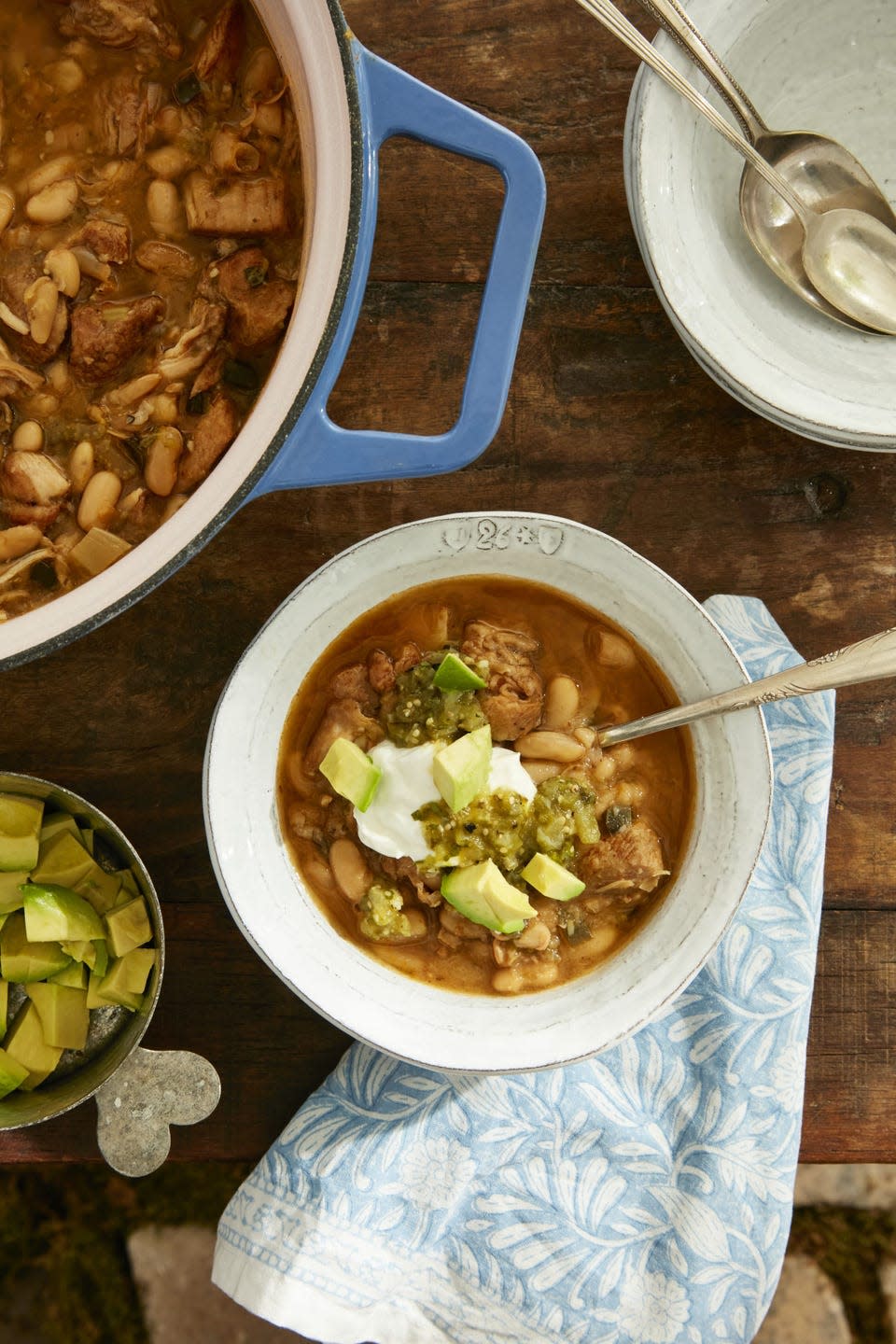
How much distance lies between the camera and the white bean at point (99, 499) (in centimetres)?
170

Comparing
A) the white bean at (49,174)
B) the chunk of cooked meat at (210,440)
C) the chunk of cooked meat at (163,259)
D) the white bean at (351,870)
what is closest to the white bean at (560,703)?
the white bean at (351,870)

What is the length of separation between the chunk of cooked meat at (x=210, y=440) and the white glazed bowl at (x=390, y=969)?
10.1 inches

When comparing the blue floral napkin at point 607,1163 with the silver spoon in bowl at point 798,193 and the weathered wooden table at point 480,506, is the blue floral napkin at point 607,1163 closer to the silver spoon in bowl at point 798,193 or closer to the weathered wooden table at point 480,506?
the weathered wooden table at point 480,506

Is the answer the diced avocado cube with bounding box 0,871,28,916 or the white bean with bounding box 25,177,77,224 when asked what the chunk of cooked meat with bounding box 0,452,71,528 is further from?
the diced avocado cube with bounding box 0,871,28,916

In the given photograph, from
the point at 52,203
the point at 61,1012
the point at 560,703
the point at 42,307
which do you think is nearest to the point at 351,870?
the point at 560,703

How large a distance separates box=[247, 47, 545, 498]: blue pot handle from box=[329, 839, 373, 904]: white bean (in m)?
0.68

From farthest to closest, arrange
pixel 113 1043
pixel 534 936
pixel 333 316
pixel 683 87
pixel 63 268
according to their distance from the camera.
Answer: pixel 113 1043 < pixel 534 936 < pixel 683 87 < pixel 63 268 < pixel 333 316

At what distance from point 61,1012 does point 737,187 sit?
187 cm

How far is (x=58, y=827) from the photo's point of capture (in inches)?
78.2

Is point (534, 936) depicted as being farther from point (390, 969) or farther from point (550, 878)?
point (390, 969)

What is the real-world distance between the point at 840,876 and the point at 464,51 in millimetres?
1695

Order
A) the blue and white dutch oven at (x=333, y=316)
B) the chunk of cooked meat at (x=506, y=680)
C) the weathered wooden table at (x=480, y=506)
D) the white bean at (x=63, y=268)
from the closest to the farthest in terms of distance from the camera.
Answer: the blue and white dutch oven at (x=333, y=316) → the white bean at (x=63, y=268) → the chunk of cooked meat at (x=506, y=680) → the weathered wooden table at (x=480, y=506)

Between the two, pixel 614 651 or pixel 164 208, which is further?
pixel 614 651

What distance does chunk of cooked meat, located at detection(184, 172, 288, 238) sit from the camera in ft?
5.51
